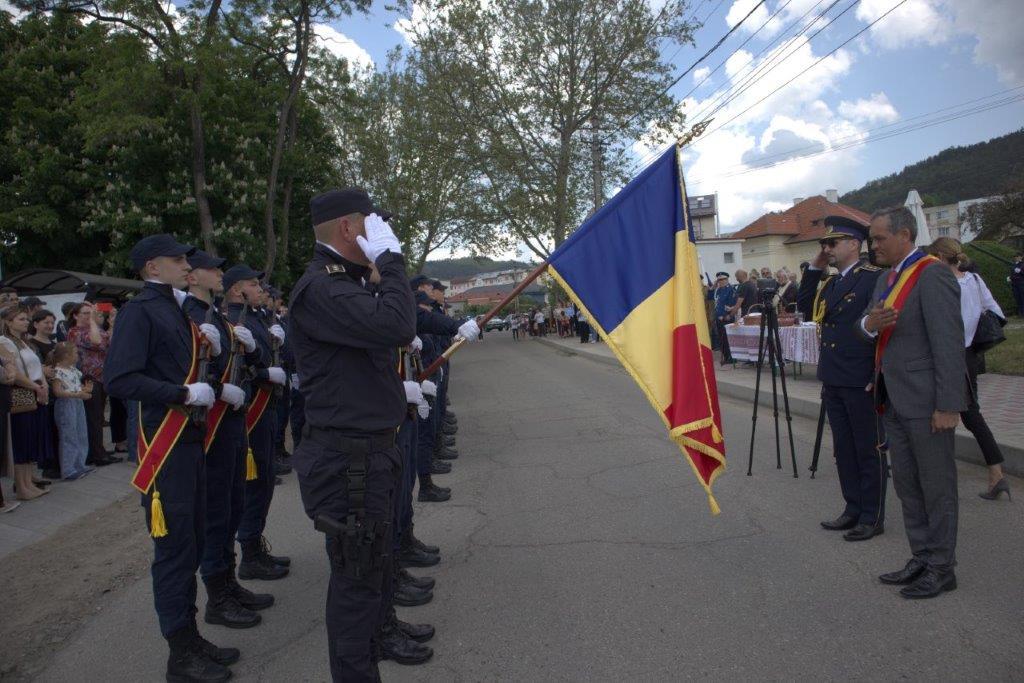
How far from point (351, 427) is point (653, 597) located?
206cm

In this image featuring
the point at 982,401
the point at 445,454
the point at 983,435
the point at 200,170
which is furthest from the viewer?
the point at 200,170

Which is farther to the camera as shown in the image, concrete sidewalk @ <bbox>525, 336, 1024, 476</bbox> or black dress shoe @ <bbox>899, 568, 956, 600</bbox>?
concrete sidewalk @ <bbox>525, 336, 1024, 476</bbox>

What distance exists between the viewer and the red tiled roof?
184 feet

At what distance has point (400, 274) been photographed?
8.87 feet

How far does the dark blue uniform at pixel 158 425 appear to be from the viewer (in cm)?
332

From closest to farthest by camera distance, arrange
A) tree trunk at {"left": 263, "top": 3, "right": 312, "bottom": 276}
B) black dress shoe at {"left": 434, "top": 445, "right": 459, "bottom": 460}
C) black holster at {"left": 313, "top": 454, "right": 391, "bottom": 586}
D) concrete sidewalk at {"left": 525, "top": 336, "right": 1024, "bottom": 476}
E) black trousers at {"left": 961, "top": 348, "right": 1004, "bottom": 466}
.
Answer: black holster at {"left": 313, "top": 454, "right": 391, "bottom": 586} → black trousers at {"left": 961, "top": 348, "right": 1004, "bottom": 466} → concrete sidewalk at {"left": 525, "top": 336, "right": 1024, "bottom": 476} → black dress shoe at {"left": 434, "top": 445, "right": 459, "bottom": 460} → tree trunk at {"left": 263, "top": 3, "right": 312, "bottom": 276}

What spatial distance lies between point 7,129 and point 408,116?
1563cm

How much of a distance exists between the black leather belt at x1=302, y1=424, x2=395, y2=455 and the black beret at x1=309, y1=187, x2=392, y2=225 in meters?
0.87

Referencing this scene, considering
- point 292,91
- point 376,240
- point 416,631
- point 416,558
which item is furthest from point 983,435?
point 292,91

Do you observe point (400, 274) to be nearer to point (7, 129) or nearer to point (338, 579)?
point (338, 579)

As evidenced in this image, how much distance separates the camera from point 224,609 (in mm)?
3918

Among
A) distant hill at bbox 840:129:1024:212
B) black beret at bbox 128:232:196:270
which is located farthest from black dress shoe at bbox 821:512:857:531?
distant hill at bbox 840:129:1024:212

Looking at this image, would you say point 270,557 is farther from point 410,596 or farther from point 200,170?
point 200,170

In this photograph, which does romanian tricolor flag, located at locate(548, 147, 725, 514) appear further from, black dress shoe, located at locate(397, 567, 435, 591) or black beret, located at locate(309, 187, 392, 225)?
black dress shoe, located at locate(397, 567, 435, 591)
